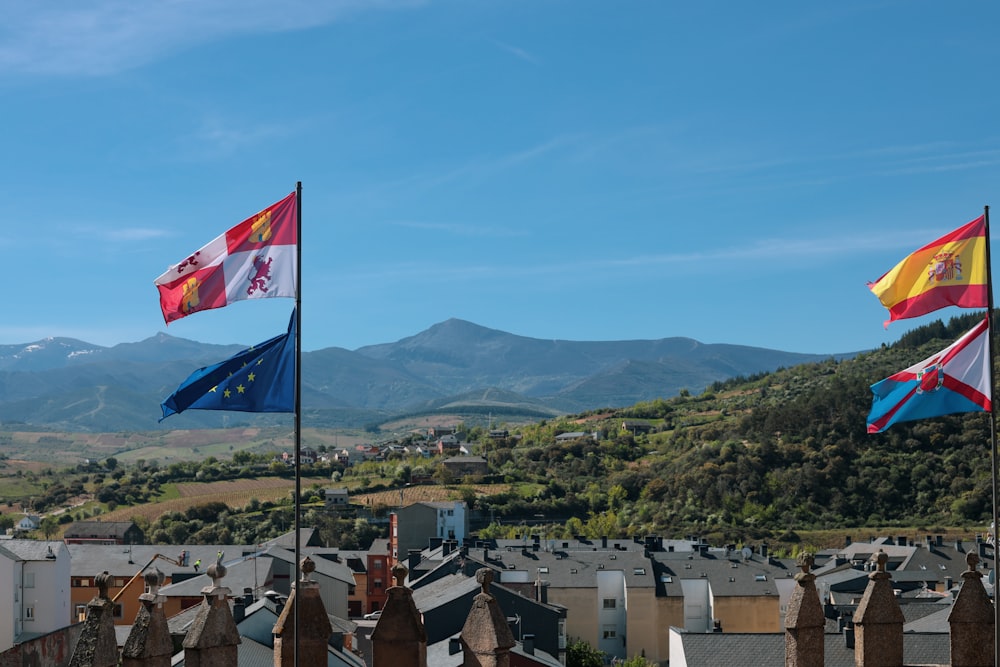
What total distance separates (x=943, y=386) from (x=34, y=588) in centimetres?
4443

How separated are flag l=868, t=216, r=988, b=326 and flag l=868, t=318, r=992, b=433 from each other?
551 millimetres

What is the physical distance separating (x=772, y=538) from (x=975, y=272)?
121 m

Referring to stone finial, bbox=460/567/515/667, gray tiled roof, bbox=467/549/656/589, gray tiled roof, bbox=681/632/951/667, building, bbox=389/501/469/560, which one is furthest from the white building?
building, bbox=389/501/469/560

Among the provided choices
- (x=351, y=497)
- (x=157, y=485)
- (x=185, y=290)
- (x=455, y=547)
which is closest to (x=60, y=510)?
(x=157, y=485)

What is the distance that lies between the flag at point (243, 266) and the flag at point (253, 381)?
681 mm

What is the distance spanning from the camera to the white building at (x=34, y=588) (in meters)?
50.4

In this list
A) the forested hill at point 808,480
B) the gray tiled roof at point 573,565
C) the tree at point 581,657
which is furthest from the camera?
the forested hill at point 808,480

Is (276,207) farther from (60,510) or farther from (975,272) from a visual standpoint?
(60,510)

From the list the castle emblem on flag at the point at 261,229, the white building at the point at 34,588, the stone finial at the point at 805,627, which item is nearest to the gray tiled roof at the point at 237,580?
the white building at the point at 34,588

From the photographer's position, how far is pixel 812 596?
18.4m

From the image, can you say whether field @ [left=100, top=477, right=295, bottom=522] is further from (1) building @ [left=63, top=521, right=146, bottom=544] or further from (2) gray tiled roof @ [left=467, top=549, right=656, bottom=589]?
(2) gray tiled roof @ [left=467, top=549, right=656, bottom=589]

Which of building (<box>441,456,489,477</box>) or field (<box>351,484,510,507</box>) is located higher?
building (<box>441,456,489,477</box>)

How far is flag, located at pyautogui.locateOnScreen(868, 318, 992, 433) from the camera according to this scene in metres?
19.1

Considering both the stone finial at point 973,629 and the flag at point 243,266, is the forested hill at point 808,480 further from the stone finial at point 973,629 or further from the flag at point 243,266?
the flag at point 243,266
